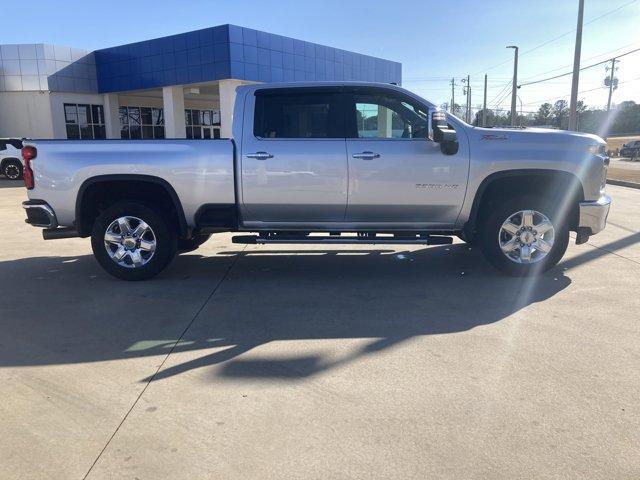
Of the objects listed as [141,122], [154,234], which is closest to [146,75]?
[141,122]

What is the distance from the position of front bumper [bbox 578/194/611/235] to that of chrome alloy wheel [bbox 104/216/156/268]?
4866 millimetres

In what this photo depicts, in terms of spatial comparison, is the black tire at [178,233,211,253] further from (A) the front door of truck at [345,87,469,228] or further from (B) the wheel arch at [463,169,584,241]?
(B) the wheel arch at [463,169,584,241]

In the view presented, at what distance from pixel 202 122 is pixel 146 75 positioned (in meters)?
10.6

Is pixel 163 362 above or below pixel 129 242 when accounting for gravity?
below

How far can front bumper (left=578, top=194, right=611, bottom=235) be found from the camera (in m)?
5.95

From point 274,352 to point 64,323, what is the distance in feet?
6.99

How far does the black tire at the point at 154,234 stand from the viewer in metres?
6.07

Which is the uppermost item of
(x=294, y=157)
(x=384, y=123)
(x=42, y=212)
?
(x=384, y=123)

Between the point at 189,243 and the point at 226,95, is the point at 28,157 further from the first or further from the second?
the point at 226,95

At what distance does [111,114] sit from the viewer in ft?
98.4

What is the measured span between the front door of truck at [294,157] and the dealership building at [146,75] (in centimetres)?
1685

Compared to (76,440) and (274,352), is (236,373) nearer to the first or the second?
(274,352)

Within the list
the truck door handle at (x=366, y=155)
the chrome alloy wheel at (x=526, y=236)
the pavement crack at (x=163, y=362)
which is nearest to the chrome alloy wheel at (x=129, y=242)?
the pavement crack at (x=163, y=362)

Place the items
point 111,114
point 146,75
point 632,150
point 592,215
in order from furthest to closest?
point 632,150 < point 111,114 < point 146,75 < point 592,215
